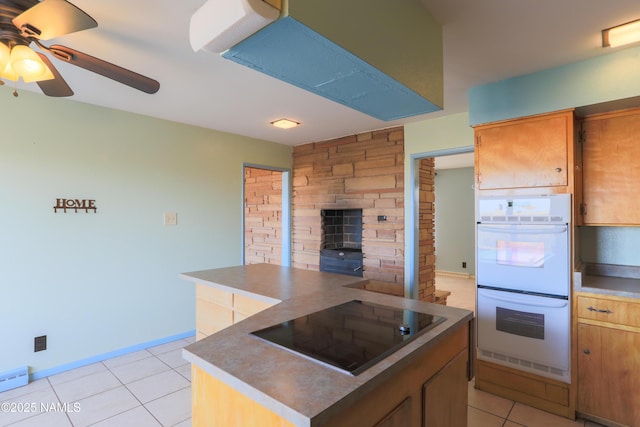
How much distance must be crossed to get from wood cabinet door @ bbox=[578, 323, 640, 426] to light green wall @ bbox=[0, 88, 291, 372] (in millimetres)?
3492

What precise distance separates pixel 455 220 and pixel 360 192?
3884 mm

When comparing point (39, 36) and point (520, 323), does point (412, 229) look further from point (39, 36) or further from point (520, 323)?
point (39, 36)

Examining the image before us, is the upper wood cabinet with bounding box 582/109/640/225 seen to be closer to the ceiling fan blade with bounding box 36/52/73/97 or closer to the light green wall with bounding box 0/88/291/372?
the ceiling fan blade with bounding box 36/52/73/97

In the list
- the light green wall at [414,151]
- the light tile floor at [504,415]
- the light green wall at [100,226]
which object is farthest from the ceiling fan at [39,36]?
the light tile floor at [504,415]

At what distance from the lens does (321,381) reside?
0.94 m

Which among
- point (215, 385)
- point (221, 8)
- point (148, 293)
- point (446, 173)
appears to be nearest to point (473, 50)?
point (221, 8)

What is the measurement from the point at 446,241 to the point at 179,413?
6248 mm

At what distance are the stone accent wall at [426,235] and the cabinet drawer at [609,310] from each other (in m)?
1.65

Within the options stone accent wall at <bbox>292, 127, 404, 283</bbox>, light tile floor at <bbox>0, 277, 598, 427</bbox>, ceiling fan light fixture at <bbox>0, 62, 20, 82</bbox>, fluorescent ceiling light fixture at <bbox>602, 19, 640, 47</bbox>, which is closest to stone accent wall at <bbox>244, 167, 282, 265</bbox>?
stone accent wall at <bbox>292, 127, 404, 283</bbox>

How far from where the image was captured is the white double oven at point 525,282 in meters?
2.21

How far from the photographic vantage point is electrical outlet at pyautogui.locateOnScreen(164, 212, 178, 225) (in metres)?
3.54

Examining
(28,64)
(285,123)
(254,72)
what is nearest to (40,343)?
(28,64)

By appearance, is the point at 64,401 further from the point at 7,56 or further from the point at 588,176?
the point at 588,176

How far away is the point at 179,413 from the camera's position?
2266mm
